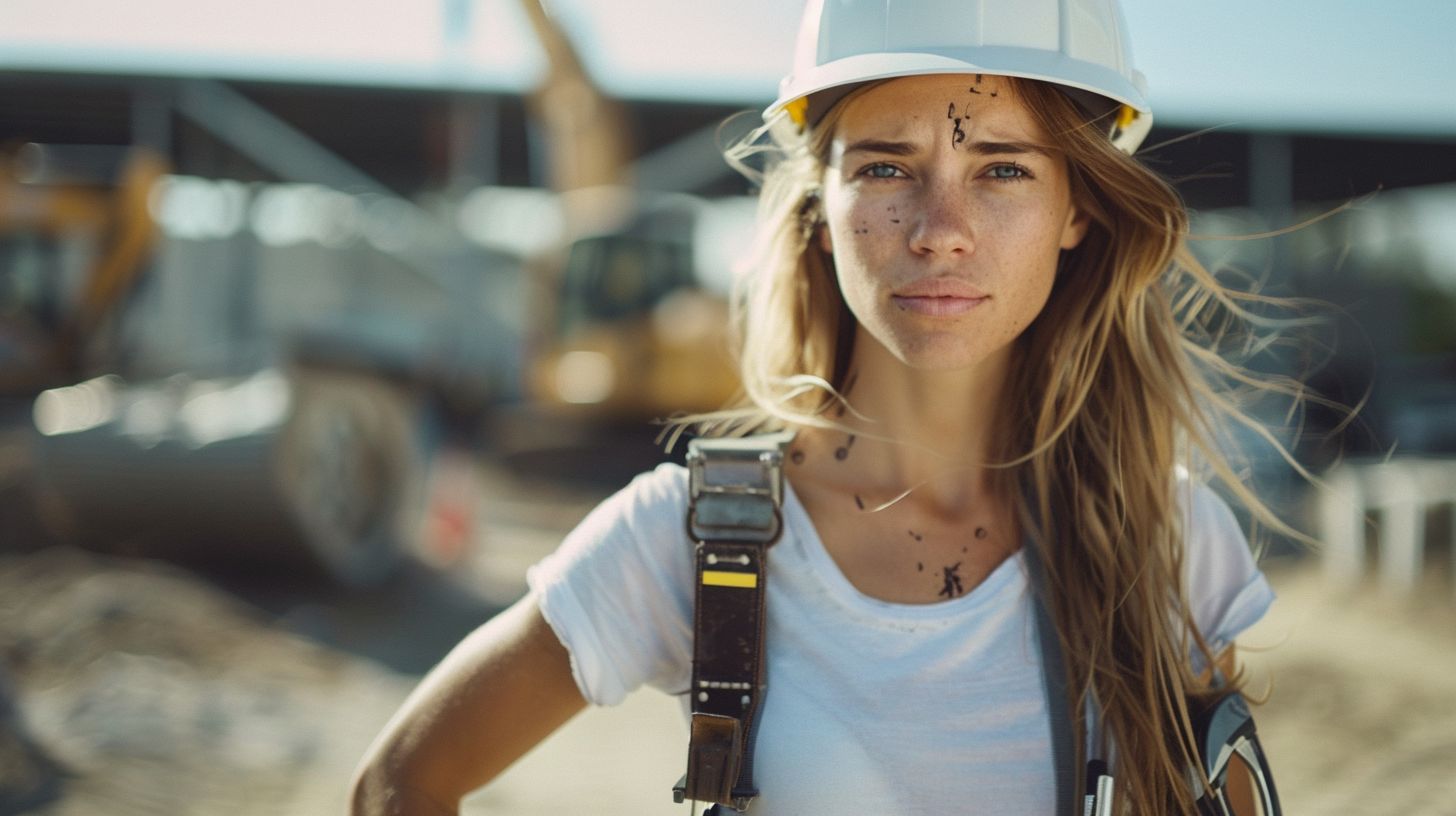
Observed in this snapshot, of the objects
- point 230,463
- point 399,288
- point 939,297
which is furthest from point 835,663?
point 399,288

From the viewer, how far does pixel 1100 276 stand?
6.35ft

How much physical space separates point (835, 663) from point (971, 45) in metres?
0.87

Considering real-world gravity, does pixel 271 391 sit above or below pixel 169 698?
above

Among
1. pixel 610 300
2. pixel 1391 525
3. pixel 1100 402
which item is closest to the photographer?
pixel 1100 402

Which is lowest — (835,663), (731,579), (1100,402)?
(835,663)

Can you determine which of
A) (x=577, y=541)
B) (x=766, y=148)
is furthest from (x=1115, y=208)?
(x=577, y=541)

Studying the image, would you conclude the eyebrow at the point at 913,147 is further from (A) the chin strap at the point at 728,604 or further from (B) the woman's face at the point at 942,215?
(A) the chin strap at the point at 728,604

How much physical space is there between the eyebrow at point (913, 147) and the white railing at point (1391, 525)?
6.63 metres

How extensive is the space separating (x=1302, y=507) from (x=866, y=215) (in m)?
11.5

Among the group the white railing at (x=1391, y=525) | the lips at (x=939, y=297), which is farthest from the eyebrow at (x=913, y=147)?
the white railing at (x=1391, y=525)

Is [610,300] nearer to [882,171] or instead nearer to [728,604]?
[882,171]

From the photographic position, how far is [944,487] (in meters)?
1.88

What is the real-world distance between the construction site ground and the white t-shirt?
2.40 meters

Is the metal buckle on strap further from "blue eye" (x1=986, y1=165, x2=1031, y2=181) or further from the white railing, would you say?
the white railing
